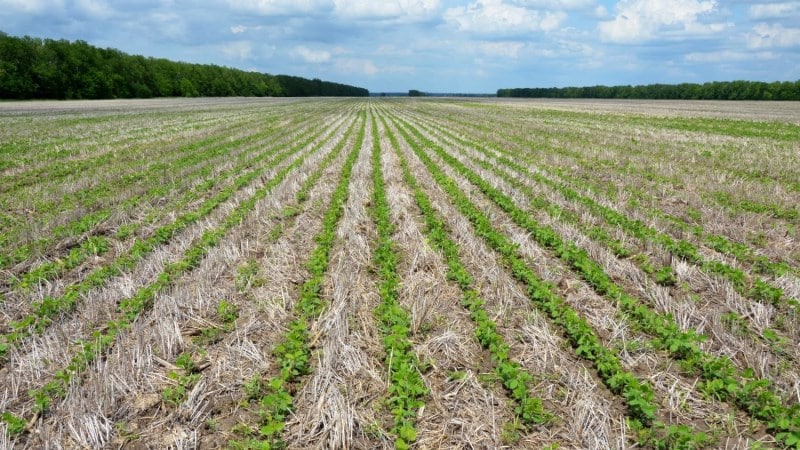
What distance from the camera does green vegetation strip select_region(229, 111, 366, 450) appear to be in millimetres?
3701

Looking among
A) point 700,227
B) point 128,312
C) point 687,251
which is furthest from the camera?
point 700,227

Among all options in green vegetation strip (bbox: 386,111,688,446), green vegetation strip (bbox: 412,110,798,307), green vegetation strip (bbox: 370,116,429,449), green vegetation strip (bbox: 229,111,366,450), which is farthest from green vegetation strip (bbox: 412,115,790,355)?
green vegetation strip (bbox: 229,111,366,450)

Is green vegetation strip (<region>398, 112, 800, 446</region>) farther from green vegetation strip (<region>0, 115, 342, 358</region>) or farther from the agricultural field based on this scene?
green vegetation strip (<region>0, 115, 342, 358</region>)

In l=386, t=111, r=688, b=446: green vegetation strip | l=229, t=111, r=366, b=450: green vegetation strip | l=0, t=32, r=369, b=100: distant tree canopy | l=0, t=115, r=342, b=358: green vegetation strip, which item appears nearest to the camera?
l=229, t=111, r=366, b=450: green vegetation strip

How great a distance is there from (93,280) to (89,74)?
91438 millimetres

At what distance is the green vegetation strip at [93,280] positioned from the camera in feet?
17.0

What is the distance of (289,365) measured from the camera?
4578 mm

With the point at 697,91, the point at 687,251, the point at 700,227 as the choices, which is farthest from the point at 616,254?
→ the point at 697,91

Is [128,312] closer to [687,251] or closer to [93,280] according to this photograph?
[93,280]

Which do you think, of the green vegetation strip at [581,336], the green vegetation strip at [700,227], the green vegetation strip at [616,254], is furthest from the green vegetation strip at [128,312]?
the green vegetation strip at [700,227]

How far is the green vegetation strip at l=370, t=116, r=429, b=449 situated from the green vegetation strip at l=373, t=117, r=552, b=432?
30.1 inches

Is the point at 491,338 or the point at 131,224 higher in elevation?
the point at 131,224

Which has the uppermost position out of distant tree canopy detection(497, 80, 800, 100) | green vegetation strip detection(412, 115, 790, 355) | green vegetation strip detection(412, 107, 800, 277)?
distant tree canopy detection(497, 80, 800, 100)

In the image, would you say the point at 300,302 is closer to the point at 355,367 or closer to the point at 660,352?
the point at 355,367
